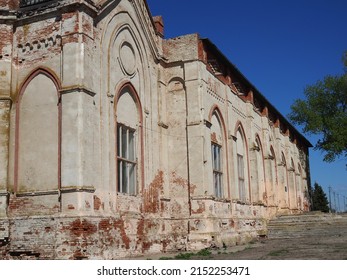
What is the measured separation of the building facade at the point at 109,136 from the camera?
12.5m

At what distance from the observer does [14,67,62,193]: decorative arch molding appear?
12750mm

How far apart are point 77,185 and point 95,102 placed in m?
2.71

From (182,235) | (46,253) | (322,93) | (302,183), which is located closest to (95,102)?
(46,253)

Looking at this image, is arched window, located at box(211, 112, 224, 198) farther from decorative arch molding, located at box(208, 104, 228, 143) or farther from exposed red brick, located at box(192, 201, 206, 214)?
exposed red brick, located at box(192, 201, 206, 214)

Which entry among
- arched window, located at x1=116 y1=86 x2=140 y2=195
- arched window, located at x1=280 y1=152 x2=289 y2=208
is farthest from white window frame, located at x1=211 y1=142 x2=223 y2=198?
arched window, located at x1=280 y1=152 x2=289 y2=208

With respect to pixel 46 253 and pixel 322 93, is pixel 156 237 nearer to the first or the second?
pixel 46 253

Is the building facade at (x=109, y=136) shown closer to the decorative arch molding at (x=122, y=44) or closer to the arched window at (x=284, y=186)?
the decorative arch molding at (x=122, y=44)

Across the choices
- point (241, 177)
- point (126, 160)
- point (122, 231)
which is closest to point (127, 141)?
point (126, 160)

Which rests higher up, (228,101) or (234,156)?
(228,101)

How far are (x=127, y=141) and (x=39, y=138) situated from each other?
3.43m

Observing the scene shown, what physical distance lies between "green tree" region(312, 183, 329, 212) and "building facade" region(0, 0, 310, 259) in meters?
31.2

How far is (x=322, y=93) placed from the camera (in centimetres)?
3653

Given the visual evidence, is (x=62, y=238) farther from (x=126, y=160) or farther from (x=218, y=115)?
(x=218, y=115)

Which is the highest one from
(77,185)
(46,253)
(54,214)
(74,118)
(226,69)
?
(226,69)
